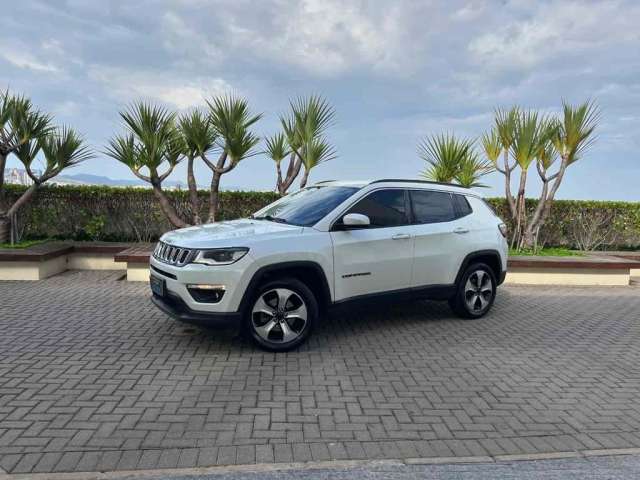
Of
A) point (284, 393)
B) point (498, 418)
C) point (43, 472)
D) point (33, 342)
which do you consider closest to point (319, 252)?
point (284, 393)

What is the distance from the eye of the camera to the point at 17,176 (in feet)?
32.5

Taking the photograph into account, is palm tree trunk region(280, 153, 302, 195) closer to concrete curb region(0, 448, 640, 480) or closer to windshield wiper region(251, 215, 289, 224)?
windshield wiper region(251, 215, 289, 224)

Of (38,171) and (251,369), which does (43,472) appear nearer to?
(251,369)

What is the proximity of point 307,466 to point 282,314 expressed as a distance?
6.46 ft

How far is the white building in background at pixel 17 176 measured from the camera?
31.2 feet

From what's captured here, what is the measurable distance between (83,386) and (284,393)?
171cm

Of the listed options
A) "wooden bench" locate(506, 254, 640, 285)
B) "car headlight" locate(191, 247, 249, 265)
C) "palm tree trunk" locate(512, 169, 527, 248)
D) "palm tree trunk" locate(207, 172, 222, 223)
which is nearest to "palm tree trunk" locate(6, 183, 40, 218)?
"palm tree trunk" locate(207, 172, 222, 223)

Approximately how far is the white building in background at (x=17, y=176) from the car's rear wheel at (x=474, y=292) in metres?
8.54

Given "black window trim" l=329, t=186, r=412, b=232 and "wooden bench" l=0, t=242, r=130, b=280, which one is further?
"wooden bench" l=0, t=242, r=130, b=280

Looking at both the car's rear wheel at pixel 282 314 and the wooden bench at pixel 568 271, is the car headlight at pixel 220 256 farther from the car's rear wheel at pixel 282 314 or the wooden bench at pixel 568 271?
the wooden bench at pixel 568 271

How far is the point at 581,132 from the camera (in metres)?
9.84

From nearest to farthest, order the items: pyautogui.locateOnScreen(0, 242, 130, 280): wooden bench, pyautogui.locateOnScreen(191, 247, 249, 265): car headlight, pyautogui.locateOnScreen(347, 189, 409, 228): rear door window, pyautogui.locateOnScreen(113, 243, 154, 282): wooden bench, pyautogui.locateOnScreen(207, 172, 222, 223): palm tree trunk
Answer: pyautogui.locateOnScreen(191, 247, 249, 265): car headlight
pyautogui.locateOnScreen(347, 189, 409, 228): rear door window
pyautogui.locateOnScreen(0, 242, 130, 280): wooden bench
pyautogui.locateOnScreen(113, 243, 154, 282): wooden bench
pyautogui.locateOnScreen(207, 172, 222, 223): palm tree trunk

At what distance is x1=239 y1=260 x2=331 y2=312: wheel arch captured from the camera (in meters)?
4.45

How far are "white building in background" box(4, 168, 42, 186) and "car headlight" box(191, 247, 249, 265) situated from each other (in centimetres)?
693
